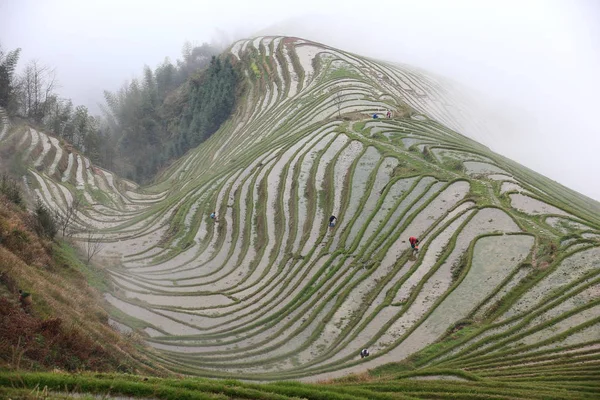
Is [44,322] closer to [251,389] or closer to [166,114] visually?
[251,389]

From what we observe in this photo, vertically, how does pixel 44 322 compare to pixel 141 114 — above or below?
below

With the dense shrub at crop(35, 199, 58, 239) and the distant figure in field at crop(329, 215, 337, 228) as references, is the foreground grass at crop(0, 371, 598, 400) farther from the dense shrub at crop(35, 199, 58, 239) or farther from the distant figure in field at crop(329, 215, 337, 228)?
the distant figure in field at crop(329, 215, 337, 228)

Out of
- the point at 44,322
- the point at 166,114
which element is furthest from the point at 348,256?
the point at 166,114

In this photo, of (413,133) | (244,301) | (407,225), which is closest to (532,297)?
(407,225)

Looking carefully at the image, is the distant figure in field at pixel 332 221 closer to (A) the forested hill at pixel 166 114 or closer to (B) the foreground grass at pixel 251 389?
(B) the foreground grass at pixel 251 389

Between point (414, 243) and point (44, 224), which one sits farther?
point (414, 243)

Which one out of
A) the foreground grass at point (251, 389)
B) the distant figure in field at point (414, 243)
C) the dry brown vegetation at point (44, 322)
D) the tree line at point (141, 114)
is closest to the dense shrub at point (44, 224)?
the dry brown vegetation at point (44, 322)
